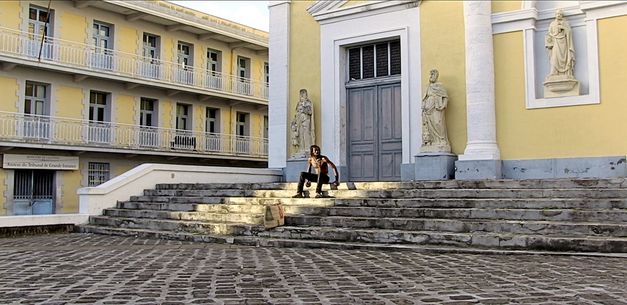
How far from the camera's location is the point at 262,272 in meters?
7.21

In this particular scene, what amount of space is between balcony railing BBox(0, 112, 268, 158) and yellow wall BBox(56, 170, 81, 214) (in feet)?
4.19

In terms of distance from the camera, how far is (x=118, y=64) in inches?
960

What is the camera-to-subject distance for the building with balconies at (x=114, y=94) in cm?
2152

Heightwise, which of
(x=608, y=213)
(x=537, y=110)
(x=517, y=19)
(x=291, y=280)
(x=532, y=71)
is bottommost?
(x=291, y=280)

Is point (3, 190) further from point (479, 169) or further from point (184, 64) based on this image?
point (479, 169)

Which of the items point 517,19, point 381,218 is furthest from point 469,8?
point 381,218

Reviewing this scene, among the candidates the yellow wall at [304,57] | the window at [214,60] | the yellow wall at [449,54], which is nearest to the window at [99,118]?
the window at [214,60]

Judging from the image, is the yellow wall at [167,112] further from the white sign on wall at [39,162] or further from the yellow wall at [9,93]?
the yellow wall at [9,93]

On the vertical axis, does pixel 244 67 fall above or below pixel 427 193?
above

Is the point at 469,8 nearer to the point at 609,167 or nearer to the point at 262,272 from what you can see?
the point at 609,167

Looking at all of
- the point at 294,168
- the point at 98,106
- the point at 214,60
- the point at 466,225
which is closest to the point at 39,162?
the point at 98,106

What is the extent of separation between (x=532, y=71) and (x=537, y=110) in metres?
0.92

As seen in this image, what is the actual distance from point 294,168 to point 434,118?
4457 mm

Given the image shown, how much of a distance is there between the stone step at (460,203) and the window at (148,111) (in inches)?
578
